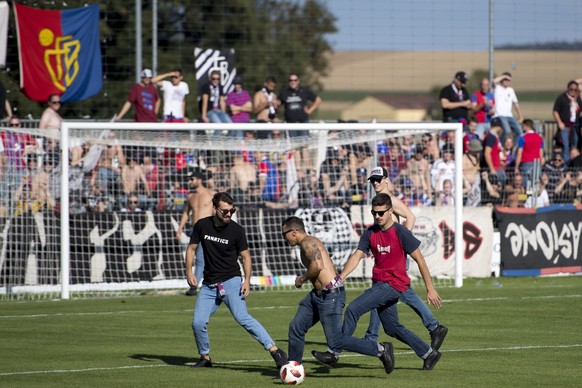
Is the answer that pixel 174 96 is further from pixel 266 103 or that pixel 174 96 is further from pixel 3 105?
pixel 3 105

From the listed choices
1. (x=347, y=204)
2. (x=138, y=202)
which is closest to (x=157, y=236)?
(x=138, y=202)

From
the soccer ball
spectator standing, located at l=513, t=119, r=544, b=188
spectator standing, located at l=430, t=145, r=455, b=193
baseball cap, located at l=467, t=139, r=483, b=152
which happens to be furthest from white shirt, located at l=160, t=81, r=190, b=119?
the soccer ball

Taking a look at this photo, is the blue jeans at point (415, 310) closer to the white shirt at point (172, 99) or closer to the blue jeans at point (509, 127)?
the white shirt at point (172, 99)

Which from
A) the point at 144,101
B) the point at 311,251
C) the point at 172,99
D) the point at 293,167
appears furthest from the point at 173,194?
the point at 311,251

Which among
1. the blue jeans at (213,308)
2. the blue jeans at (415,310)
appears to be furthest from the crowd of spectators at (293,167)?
the blue jeans at (415,310)

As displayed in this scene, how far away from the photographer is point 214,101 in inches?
1044

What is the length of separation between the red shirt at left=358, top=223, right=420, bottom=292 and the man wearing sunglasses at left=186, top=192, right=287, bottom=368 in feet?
5.15

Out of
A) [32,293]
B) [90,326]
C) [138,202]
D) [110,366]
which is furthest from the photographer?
[138,202]

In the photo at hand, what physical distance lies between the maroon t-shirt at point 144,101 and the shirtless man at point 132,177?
299 cm

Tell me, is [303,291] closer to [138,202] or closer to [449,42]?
[138,202]

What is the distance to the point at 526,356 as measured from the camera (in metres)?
13.7

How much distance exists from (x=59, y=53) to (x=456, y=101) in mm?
9519

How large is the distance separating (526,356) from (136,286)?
1068 centimetres

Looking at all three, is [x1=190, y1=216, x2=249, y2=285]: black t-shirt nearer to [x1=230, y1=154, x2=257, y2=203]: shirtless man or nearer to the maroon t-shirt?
[x1=230, y1=154, x2=257, y2=203]: shirtless man
